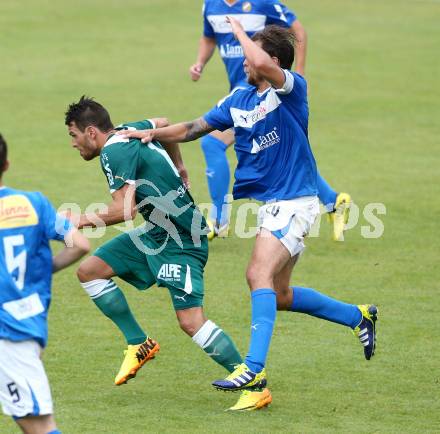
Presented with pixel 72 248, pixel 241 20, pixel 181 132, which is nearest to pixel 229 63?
pixel 241 20

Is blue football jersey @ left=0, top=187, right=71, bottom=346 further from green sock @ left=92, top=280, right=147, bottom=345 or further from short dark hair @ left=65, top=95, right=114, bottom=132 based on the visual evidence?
green sock @ left=92, top=280, right=147, bottom=345

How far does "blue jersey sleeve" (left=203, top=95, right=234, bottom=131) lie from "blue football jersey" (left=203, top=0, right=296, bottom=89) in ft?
13.1

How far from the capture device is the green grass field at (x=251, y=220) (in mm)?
6984

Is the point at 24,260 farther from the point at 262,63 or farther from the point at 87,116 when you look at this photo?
the point at 262,63

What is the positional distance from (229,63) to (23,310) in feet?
21.6

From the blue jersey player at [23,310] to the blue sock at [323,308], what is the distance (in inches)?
102

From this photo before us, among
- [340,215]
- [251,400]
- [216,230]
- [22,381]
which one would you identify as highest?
[22,381]

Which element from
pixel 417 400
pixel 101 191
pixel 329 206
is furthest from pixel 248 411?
pixel 101 191

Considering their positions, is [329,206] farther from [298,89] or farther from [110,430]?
[110,430]

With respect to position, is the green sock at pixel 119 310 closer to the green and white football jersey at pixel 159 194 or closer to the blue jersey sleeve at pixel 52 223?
the green and white football jersey at pixel 159 194

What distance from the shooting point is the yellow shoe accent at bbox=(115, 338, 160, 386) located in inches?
281

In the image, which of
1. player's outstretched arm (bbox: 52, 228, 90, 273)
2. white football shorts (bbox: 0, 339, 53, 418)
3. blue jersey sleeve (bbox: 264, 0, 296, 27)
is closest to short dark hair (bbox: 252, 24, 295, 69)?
player's outstretched arm (bbox: 52, 228, 90, 273)

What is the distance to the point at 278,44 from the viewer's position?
7.12 meters

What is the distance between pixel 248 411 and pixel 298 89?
193cm
